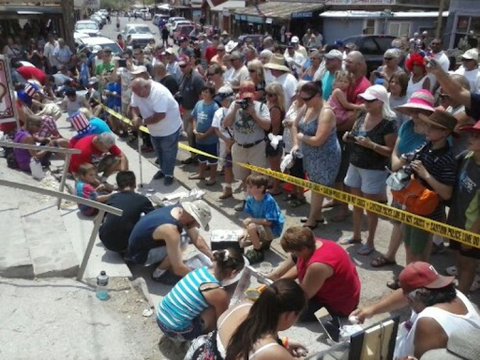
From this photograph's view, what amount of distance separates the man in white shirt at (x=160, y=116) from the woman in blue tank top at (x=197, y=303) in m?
4.02

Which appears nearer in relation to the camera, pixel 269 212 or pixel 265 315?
pixel 265 315

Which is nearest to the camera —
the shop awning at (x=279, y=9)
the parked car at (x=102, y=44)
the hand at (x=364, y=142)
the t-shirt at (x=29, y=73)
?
the hand at (x=364, y=142)

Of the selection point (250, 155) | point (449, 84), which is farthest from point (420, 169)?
Result: point (250, 155)

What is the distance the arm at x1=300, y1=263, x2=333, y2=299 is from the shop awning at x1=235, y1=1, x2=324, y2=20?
27.5 m

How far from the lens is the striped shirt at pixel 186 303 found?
12.0 feet

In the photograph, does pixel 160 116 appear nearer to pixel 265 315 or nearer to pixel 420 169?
pixel 420 169

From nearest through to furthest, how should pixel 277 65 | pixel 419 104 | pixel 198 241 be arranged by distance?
1. pixel 419 104
2. pixel 198 241
3. pixel 277 65

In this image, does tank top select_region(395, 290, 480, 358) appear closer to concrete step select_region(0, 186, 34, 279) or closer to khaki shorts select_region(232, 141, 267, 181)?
concrete step select_region(0, 186, 34, 279)

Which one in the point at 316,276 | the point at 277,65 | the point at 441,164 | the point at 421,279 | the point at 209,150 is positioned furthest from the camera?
the point at 209,150

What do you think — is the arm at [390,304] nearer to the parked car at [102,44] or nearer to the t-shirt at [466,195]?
the t-shirt at [466,195]

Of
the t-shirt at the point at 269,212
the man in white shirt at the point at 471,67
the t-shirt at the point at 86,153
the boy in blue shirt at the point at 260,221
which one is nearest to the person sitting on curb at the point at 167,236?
the boy in blue shirt at the point at 260,221

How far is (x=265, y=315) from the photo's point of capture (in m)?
2.61

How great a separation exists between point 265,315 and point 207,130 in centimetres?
510

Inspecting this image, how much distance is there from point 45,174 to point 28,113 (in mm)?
1852
